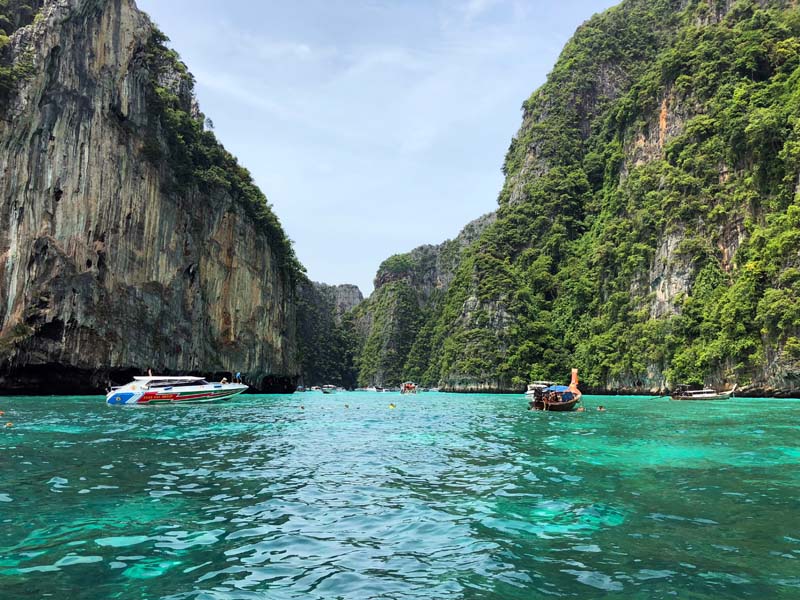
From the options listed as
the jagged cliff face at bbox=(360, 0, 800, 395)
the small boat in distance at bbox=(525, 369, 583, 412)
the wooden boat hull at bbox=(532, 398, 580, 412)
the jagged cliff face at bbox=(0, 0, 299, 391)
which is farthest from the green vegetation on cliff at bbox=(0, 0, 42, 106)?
the jagged cliff face at bbox=(360, 0, 800, 395)

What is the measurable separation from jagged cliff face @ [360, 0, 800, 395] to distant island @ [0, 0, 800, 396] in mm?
367

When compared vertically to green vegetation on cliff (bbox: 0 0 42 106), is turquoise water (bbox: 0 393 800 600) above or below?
below

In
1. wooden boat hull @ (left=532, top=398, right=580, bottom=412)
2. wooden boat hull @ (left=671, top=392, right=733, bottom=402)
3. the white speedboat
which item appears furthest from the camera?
wooden boat hull @ (left=671, top=392, right=733, bottom=402)

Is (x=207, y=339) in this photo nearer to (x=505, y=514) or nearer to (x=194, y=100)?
(x=194, y=100)

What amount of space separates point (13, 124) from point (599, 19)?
142 m

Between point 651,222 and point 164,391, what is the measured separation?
7520cm

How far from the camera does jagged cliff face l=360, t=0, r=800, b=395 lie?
6259cm

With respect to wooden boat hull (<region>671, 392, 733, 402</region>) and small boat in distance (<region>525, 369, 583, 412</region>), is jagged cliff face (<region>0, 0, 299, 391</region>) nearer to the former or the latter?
small boat in distance (<region>525, 369, 583, 412</region>)

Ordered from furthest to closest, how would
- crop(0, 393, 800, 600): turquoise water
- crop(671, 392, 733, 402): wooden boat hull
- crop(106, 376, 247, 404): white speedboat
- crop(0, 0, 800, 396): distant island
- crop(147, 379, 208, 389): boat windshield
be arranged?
crop(671, 392, 733, 402): wooden boat hull → crop(0, 0, 800, 396): distant island → crop(147, 379, 208, 389): boat windshield → crop(106, 376, 247, 404): white speedboat → crop(0, 393, 800, 600): turquoise water

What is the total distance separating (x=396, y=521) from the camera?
355 inches

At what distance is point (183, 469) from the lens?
13.6 metres

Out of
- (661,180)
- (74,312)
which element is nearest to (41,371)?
(74,312)

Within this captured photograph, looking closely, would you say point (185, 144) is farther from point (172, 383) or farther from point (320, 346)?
point (320, 346)

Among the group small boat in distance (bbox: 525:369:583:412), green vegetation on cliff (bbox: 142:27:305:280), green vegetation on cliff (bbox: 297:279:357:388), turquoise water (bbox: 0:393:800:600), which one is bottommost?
turquoise water (bbox: 0:393:800:600)
